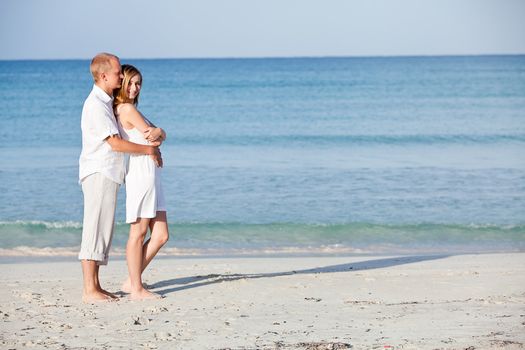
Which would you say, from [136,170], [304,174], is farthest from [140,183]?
[304,174]

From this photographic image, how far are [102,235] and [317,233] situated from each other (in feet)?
17.2

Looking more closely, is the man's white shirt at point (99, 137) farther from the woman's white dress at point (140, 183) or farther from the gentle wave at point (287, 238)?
the gentle wave at point (287, 238)

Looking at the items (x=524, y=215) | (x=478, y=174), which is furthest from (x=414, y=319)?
(x=478, y=174)

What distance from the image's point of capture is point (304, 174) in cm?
1622

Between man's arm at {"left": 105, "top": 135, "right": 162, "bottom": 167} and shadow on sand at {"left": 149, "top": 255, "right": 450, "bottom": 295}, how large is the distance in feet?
3.81

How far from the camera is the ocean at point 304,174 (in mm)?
10922

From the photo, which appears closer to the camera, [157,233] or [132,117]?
[132,117]

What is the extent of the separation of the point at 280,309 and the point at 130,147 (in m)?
1.51

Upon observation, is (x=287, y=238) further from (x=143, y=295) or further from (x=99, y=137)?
(x=99, y=137)

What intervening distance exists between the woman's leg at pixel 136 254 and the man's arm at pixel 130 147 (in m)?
0.48

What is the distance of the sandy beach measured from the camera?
16.8ft

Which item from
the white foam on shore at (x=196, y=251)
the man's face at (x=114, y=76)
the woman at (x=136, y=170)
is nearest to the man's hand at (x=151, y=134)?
the woman at (x=136, y=170)

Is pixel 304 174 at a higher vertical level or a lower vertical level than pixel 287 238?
higher

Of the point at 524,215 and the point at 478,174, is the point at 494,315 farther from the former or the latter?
the point at 478,174
